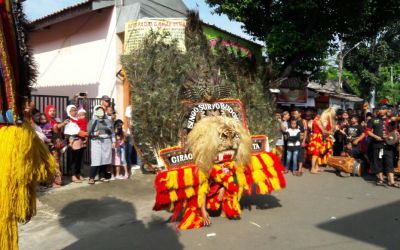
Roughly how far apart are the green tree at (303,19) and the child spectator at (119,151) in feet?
17.2

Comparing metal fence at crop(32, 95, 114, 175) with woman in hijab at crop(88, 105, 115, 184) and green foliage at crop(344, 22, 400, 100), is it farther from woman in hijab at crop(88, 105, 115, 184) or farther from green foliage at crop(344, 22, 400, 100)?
green foliage at crop(344, 22, 400, 100)

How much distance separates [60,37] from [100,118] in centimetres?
594

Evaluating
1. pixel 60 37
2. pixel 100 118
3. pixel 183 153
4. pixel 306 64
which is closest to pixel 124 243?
pixel 183 153

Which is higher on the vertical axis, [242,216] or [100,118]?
[100,118]

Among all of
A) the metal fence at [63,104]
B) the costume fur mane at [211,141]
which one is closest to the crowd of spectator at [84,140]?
the metal fence at [63,104]

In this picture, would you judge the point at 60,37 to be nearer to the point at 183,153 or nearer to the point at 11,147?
the point at 183,153

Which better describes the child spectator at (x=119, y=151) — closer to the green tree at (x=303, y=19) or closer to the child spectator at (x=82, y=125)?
the child spectator at (x=82, y=125)

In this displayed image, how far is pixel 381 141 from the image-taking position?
25.1ft

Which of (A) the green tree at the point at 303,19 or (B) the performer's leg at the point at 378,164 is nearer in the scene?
(B) the performer's leg at the point at 378,164

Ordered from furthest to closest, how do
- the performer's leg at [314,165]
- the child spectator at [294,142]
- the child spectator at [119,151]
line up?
the performer's leg at [314,165] < the child spectator at [294,142] < the child spectator at [119,151]

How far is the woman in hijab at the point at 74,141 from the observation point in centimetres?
749

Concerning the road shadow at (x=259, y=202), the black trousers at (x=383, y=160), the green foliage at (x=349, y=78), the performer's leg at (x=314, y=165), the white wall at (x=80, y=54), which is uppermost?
the green foliage at (x=349, y=78)

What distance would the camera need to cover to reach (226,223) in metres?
5.16

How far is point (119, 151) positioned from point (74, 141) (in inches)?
38.6
